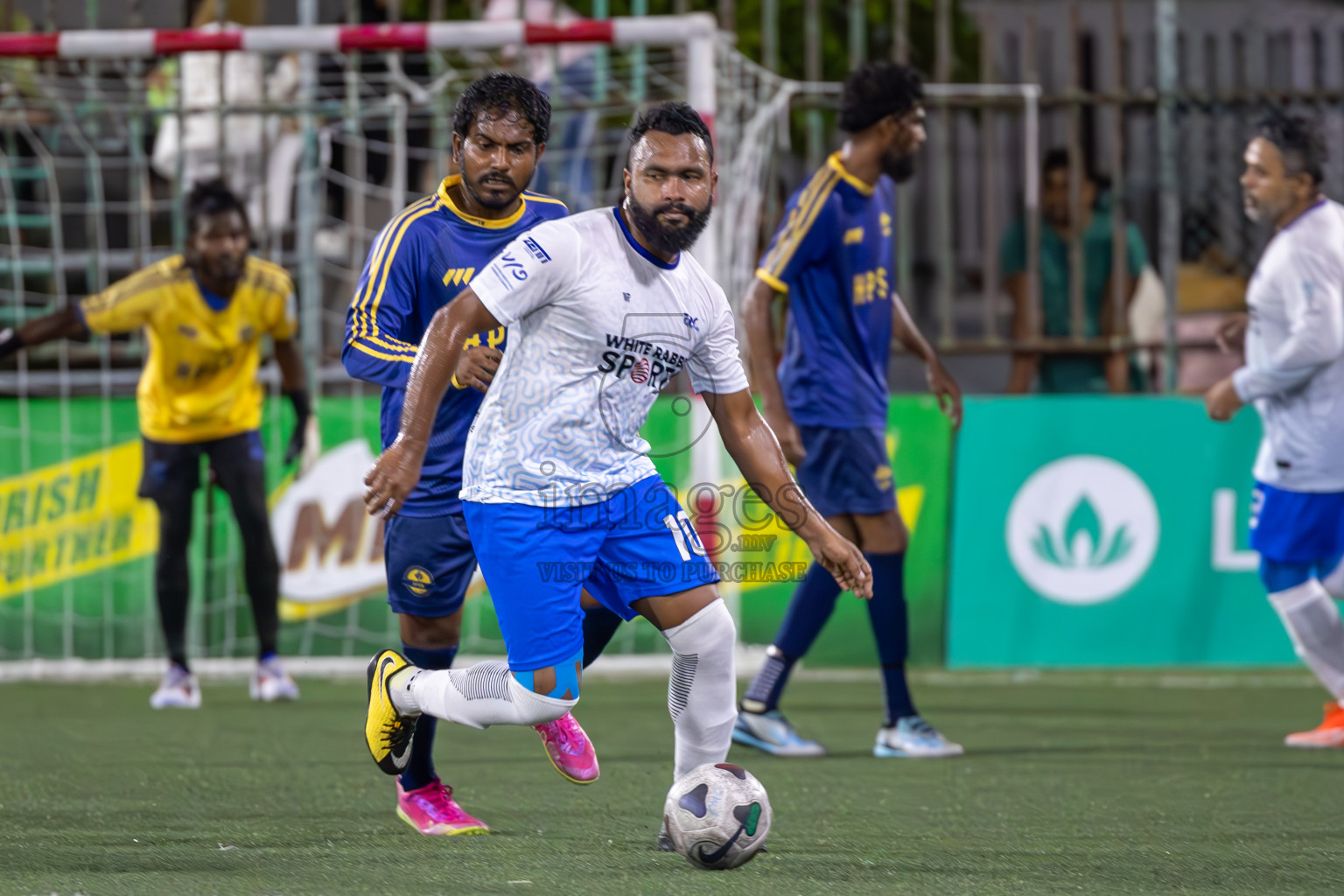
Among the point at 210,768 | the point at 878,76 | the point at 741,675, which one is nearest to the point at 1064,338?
the point at 741,675

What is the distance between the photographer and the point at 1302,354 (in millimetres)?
5934

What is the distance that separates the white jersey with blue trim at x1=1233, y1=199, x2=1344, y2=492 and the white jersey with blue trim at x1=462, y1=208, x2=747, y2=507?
9.69 ft

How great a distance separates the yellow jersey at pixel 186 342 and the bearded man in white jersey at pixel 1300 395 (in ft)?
13.0

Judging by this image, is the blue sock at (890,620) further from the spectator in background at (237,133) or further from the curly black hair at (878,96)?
the spectator in background at (237,133)

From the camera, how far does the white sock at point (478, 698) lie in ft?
12.6

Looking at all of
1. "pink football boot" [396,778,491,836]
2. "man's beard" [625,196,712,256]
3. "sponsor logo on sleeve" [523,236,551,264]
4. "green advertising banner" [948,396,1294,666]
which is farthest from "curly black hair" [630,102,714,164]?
"green advertising banner" [948,396,1294,666]

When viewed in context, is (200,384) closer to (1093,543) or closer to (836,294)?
(836,294)

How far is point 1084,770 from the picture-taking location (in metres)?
5.38

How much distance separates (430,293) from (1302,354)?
3.21m

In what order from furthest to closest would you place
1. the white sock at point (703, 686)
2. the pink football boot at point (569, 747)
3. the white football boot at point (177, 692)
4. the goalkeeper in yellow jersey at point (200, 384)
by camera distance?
the goalkeeper in yellow jersey at point (200, 384) → the white football boot at point (177, 692) → the pink football boot at point (569, 747) → the white sock at point (703, 686)

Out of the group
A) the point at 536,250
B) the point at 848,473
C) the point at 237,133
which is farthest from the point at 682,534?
the point at 237,133

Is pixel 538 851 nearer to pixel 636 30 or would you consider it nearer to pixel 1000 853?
pixel 1000 853

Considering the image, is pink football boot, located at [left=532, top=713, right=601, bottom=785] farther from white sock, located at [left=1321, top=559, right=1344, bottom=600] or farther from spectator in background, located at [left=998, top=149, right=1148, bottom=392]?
spectator in background, located at [left=998, top=149, right=1148, bottom=392]

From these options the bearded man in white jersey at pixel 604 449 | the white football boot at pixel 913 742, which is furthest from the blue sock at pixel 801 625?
the bearded man in white jersey at pixel 604 449
